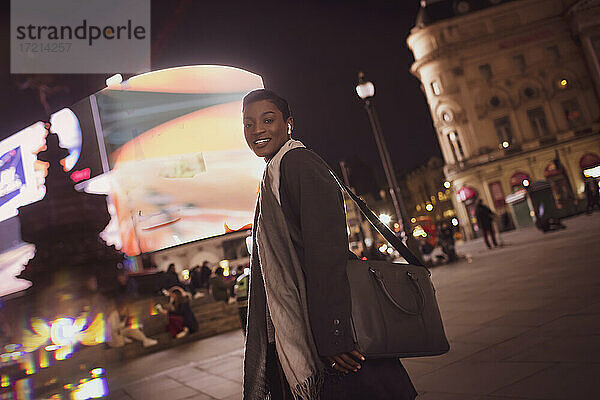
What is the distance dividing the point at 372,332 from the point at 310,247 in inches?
14.5

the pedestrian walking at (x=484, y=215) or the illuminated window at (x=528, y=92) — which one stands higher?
the illuminated window at (x=528, y=92)

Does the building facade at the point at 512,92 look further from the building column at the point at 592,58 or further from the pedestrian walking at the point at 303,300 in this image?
the pedestrian walking at the point at 303,300

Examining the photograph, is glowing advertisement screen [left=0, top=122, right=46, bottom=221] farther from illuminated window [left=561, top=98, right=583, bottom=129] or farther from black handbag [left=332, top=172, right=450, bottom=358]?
illuminated window [left=561, top=98, right=583, bottom=129]

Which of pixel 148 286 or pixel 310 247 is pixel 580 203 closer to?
pixel 148 286

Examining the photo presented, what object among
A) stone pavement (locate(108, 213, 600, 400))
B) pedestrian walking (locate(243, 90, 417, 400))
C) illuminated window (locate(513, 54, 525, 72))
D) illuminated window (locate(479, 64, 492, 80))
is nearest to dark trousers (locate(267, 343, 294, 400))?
pedestrian walking (locate(243, 90, 417, 400))

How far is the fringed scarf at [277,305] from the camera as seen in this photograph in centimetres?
158

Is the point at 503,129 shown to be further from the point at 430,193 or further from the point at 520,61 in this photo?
the point at 430,193

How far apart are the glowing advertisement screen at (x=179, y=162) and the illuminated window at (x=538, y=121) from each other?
30.5 metres

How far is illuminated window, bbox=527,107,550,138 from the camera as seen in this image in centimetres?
3900

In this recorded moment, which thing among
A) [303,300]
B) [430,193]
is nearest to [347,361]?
[303,300]

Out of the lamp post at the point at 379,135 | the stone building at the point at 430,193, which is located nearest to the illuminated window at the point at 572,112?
the lamp post at the point at 379,135

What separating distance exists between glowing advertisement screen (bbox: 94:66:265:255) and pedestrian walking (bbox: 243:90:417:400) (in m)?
17.2

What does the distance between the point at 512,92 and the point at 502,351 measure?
40552 millimetres

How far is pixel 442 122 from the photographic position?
131ft
